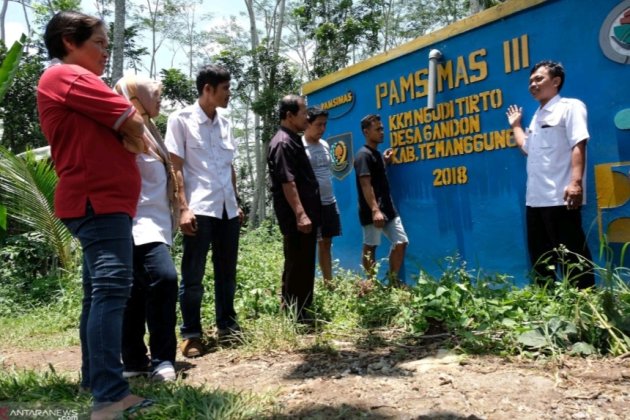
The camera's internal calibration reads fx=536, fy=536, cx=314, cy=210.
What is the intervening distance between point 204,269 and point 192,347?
470 mm

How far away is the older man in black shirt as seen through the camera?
362 cm

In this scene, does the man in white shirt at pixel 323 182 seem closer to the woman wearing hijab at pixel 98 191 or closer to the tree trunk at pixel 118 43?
the woman wearing hijab at pixel 98 191

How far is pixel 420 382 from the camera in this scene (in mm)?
2355

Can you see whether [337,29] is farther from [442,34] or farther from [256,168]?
[442,34]

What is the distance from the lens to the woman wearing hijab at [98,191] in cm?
202

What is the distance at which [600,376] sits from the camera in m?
2.26

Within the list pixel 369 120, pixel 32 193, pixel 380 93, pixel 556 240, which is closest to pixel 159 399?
pixel 556 240

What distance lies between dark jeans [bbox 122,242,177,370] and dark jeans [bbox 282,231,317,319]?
1069 millimetres

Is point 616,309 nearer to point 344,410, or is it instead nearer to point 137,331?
point 344,410

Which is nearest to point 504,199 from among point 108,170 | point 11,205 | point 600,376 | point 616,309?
point 616,309

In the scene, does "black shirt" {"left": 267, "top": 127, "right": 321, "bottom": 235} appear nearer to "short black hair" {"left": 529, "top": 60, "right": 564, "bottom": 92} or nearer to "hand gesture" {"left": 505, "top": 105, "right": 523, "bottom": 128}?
"hand gesture" {"left": 505, "top": 105, "right": 523, "bottom": 128}

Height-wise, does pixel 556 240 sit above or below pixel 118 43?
below

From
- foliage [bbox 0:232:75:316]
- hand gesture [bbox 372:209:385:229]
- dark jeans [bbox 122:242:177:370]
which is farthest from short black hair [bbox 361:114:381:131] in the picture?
foliage [bbox 0:232:75:316]

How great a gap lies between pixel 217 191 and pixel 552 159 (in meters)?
2.15
